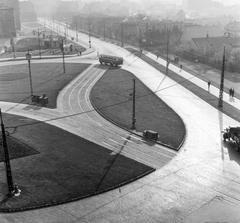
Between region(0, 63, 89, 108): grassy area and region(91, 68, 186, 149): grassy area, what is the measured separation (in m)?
7.67

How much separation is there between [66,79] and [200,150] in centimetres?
4136

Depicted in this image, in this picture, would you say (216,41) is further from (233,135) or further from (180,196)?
(180,196)

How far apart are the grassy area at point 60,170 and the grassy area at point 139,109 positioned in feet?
26.0

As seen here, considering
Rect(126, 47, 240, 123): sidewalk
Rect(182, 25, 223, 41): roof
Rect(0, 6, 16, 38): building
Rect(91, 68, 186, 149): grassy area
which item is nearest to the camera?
Rect(91, 68, 186, 149): grassy area

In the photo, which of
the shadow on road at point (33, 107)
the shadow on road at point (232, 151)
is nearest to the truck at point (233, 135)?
the shadow on road at point (232, 151)

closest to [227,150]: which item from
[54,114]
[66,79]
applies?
[54,114]

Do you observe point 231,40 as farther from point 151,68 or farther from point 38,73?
point 38,73

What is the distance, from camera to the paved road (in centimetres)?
2598

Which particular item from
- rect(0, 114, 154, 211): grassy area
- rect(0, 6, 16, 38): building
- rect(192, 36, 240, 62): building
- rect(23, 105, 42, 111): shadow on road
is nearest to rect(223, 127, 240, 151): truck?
rect(0, 114, 154, 211): grassy area

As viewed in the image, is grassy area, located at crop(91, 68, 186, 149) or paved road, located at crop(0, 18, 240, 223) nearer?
paved road, located at crop(0, 18, 240, 223)

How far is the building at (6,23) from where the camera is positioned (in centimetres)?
16538

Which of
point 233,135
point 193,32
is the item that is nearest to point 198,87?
point 233,135

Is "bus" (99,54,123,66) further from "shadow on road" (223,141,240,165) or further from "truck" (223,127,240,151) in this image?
"shadow on road" (223,141,240,165)

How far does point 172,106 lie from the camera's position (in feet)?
177
